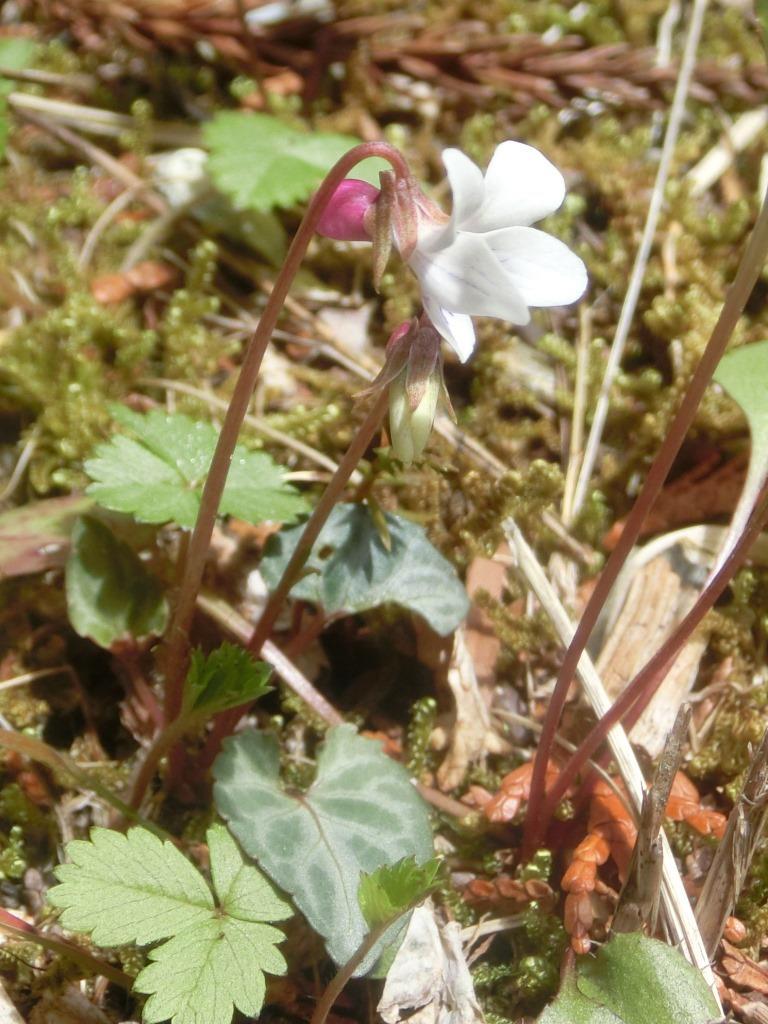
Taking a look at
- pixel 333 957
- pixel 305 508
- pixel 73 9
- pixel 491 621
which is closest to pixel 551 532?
pixel 491 621

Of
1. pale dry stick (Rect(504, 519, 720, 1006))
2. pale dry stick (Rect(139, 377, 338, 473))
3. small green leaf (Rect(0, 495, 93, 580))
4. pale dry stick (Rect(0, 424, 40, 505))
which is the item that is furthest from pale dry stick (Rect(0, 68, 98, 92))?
pale dry stick (Rect(504, 519, 720, 1006))

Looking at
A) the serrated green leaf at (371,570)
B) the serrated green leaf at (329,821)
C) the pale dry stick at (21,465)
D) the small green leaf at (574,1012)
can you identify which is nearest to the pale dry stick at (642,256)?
the serrated green leaf at (371,570)

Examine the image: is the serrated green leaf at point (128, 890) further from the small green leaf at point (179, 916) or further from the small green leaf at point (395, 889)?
the small green leaf at point (395, 889)

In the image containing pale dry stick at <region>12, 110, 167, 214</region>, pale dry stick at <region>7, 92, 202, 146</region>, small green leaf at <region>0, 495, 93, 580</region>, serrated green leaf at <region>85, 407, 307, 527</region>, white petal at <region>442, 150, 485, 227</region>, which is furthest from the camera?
pale dry stick at <region>7, 92, 202, 146</region>

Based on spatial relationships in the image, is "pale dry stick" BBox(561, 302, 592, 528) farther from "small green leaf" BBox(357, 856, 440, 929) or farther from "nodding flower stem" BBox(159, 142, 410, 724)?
"small green leaf" BBox(357, 856, 440, 929)

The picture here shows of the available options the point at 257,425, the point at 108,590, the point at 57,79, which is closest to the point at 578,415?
the point at 257,425

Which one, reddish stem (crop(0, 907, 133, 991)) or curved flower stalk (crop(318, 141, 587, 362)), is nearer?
curved flower stalk (crop(318, 141, 587, 362))
